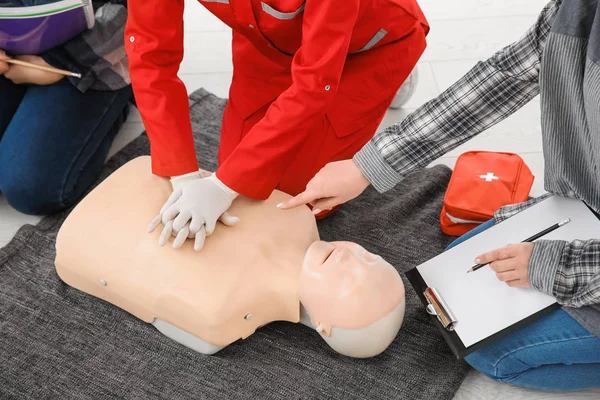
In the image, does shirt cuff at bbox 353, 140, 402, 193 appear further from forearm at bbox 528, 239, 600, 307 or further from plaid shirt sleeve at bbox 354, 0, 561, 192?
forearm at bbox 528, 239, 600, 307

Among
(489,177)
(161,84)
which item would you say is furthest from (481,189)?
(161,84)

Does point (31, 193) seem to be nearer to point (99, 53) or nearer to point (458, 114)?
point (99, 53)

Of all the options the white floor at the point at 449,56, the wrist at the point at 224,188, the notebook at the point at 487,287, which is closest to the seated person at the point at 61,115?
the white floor at the point at 449,56

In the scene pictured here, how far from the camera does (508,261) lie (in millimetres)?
1203

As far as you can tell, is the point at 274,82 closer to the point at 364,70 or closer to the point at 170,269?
the point at 364,70

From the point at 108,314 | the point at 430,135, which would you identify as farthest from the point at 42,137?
the point at 430,135

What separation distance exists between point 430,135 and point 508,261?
28 centimetres

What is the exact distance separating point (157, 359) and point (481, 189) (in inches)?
33.5

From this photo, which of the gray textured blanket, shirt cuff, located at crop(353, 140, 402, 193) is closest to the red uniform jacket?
shirt cuff, located at crop(353, 140, 402, 193)

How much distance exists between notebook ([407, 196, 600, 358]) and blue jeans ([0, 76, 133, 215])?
0.90 meters

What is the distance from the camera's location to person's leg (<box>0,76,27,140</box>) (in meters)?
1.73

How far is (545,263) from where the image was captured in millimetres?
1145

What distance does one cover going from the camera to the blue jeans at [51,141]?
161cm

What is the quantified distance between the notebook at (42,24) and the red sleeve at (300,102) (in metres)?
0.63
